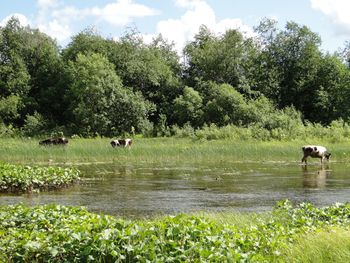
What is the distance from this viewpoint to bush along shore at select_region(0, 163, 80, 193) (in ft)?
60.2

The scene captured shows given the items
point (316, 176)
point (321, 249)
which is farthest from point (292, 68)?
point (321, 249)

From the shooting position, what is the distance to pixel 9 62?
63719mm

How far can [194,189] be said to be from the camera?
19.4 meters

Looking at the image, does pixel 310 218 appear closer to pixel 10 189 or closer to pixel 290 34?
pixel 10 189

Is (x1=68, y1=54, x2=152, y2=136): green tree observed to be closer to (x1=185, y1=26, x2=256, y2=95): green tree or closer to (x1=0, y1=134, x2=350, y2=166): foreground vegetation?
(x1=185, y1=26, x2=256, y2=95): green tree

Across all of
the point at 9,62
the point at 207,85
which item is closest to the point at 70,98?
the point at 9,62

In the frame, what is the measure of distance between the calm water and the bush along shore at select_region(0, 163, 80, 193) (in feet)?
1.73

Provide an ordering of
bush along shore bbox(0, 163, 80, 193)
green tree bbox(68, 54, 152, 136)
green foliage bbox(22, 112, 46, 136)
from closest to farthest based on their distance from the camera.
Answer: bush along shore bbox(0, 163, 80, 193) → green tree bbox(68, 54, 152, 136) → green foliage bbox(22, 112, 46, 136)

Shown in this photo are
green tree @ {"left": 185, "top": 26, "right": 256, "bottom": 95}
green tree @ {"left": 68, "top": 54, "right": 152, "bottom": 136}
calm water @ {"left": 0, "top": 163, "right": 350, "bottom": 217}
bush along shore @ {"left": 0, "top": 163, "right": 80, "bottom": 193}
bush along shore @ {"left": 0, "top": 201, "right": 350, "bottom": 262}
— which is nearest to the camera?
bush along shore @ {"left": 0, "top": 201, "right": 350, "bottom": 262}

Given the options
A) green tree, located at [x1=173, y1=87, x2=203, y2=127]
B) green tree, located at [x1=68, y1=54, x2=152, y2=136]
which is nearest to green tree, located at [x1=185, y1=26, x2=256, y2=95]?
green tree, located at [x1=173, y1=87, x2=203, y2=127]

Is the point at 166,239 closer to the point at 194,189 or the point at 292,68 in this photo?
the point at 194,189

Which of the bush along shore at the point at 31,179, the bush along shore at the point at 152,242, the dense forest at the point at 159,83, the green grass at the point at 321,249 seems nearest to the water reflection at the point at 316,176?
the bush along shore at the point at 31,179

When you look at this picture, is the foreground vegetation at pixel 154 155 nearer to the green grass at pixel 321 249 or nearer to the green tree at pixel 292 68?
the green grass at pixel 321 249

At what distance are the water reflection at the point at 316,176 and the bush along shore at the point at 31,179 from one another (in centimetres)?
906
